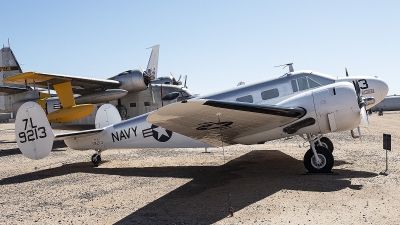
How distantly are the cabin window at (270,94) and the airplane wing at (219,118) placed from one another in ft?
4.33

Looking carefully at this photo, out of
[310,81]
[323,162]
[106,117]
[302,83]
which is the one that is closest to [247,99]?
[302,83]

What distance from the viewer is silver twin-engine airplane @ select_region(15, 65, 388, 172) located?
767 centimetres

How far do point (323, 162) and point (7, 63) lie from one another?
940 inches

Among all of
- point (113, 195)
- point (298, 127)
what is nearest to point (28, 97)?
point (113, 195)

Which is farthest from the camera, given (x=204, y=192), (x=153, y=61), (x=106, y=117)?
(x=153, y=61)

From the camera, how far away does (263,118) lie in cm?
837

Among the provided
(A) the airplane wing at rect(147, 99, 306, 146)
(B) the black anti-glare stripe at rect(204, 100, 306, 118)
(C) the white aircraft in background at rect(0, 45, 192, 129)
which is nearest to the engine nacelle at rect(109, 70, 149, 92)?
(C) the white aircraft in background at rect(0, 45, 192, 129)

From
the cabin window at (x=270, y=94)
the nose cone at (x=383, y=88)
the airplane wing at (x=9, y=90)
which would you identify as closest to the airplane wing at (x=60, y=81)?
the airplane wing at (x=9, y=90)

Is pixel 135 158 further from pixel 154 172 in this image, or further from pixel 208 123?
pixel 208 123

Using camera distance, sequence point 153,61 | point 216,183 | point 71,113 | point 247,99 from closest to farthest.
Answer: point 216,183 → point 247,99 → point 71,113 → point 153,61

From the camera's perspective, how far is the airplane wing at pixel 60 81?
15.3 metres

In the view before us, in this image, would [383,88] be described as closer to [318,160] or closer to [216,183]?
[318,160]

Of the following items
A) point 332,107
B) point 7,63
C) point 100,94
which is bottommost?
point 332,107

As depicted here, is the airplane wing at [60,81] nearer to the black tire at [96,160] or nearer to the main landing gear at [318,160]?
the black tire at [96,160]
